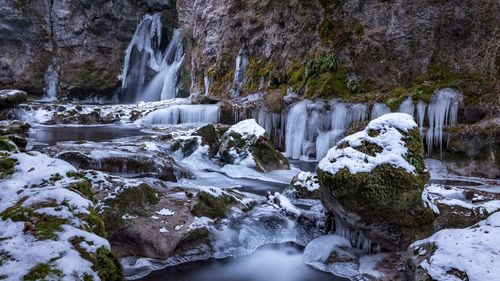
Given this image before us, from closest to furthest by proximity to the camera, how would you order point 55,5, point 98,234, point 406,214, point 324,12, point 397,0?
1. point 98,234
2. point 406,214
3. point 397,0
4. point 324,12
5. point 55,5

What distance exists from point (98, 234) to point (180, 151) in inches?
299

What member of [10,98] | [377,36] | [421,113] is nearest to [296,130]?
[421,113]

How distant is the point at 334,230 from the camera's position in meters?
5.47

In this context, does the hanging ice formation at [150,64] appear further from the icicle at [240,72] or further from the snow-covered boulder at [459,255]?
the snow-covered boulder at [459,255]

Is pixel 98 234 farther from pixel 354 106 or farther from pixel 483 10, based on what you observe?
pixel 483 10

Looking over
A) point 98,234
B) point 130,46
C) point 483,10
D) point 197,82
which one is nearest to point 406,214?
point 98,234

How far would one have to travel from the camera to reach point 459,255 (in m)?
3.67

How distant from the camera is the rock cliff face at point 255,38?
39.6 feet

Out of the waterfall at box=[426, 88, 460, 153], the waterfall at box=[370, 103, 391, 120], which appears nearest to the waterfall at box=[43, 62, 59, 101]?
the waterfall at box=[370, 103, 391, 120]

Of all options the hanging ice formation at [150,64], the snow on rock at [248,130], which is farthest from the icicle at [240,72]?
the hanging ice formation at [150,64]

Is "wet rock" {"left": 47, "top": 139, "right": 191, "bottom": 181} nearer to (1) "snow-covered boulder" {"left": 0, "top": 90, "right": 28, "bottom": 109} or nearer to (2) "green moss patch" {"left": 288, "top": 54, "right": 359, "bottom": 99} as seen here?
(2) "green moss patch" {"left": 288, "top": 54, "right": 359, "bottom": 99}

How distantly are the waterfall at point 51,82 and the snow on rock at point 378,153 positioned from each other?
3040 centimetres

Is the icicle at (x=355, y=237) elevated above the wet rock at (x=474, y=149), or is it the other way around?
the wet rock at (x=474, y=149)

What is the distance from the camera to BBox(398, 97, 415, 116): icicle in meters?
10.7
